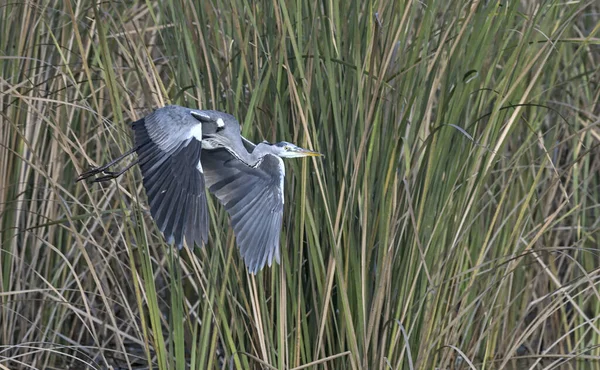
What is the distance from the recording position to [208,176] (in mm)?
2453

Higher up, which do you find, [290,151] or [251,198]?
[290,151]

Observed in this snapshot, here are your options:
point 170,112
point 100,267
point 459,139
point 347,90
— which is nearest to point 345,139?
point 347,90

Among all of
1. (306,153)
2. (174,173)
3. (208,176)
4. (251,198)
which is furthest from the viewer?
(208,176)

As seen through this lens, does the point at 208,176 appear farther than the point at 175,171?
Yes

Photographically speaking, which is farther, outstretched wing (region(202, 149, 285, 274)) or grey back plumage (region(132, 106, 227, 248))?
outstretched wing (region(202, 149, 285, 274))

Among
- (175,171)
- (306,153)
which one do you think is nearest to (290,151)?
(306,153)

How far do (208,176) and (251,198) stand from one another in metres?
0.23

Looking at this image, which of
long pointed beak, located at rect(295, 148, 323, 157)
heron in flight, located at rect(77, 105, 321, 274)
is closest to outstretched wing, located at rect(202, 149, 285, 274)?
heron in flight, located at rect(77, 105, 321, 274)

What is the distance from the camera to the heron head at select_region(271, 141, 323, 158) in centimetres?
210

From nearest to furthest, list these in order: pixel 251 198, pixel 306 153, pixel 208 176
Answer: pixel 306 153
pixel 251 198
pixel 208 176

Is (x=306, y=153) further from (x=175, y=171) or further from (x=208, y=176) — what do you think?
(x=208, y=176)

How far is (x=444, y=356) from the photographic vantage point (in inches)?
89.4

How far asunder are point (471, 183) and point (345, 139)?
29cm

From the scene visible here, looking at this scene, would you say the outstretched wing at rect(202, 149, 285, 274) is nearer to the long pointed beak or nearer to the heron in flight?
the heron in flight
